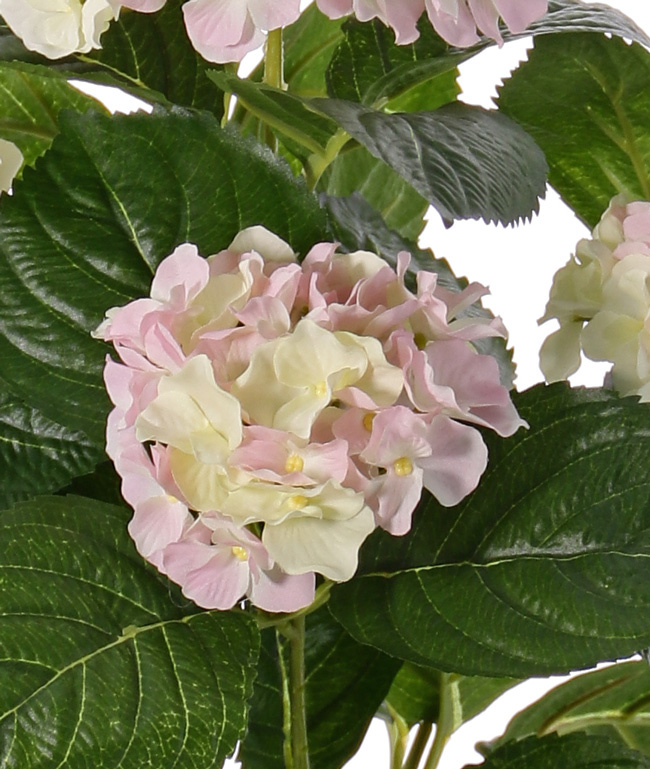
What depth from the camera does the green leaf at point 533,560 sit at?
1.46 ft

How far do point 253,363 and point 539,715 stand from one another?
1.41 ft

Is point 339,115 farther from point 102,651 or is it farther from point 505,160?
point 102,651

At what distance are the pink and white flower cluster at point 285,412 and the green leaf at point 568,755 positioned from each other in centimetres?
22

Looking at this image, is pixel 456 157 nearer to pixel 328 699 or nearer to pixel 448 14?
pixel 448 14

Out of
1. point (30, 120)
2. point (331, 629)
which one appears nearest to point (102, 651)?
point (331, 629)

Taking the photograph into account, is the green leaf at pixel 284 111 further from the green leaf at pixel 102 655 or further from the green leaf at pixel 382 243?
the green leaf at pixel 102 655

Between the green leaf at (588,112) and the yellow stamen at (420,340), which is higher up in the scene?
the green leaf at (588,112)

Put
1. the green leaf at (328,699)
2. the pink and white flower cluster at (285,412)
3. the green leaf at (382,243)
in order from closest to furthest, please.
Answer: the pink and white flower cluster at (285,412)
the green leaf at (382,243)
the green leaf at (328,699)

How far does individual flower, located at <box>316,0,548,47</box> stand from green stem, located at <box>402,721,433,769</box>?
42 centimetres

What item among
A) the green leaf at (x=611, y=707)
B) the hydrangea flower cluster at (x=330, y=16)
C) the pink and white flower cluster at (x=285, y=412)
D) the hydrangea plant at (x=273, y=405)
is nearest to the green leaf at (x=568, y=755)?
the hydrangea plant at (x=273, y=405)

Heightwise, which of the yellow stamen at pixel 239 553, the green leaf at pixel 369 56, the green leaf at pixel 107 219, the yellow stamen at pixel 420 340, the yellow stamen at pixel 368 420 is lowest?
the yellow stamen at pixel 239 553

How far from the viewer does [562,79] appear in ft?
1.99

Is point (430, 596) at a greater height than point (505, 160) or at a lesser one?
lesser

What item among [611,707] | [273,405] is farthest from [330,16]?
[611,707]
